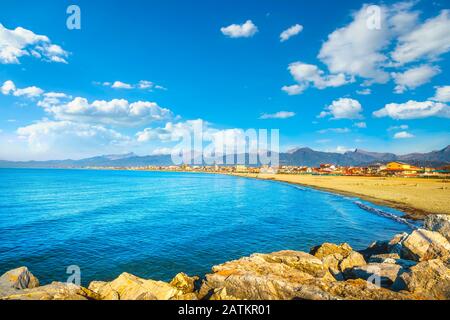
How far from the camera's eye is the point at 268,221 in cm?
3506

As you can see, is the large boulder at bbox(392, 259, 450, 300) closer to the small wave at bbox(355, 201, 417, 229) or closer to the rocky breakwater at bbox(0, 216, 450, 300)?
the rocky breakwater at bbox(0, 216, 450, 300)

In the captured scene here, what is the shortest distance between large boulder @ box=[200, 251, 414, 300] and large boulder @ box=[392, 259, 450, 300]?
3.42 ft

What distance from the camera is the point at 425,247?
47.2 feet

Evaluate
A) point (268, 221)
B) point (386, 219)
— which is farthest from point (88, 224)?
point (386, 219)

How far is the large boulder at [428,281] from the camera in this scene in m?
9.66

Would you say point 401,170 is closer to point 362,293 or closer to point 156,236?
point 156,236

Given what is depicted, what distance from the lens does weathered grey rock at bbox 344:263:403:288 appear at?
1155 centimetres

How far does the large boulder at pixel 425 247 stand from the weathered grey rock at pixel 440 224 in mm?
2750

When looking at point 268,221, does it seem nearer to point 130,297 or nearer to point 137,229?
point 137,229

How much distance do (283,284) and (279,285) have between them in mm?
170

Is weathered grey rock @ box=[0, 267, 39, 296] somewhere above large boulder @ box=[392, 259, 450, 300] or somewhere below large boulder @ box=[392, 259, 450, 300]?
below

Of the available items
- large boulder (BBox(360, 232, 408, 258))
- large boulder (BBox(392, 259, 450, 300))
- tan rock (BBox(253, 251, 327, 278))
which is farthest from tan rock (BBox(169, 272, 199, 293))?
large boulder (BBox(360, 232, 408, 258))
